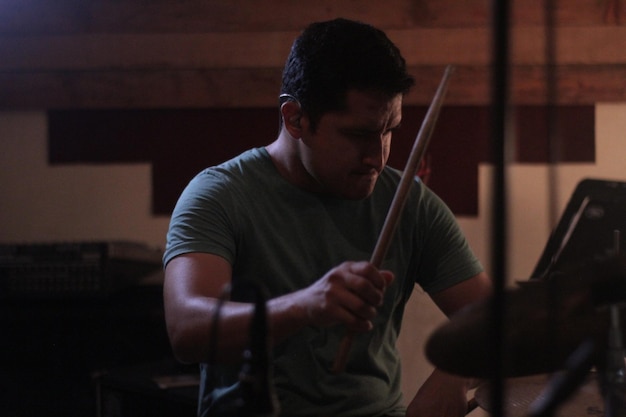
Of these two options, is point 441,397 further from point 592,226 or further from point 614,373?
point 592,226

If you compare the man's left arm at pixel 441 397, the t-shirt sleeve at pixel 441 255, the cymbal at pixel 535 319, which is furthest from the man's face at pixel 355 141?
the cymbal at pixel 535 319

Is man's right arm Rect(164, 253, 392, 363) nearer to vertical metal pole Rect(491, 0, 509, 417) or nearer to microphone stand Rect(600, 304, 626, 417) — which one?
microphone stand Rect(600, 304, 626, 417)

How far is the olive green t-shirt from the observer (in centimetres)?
172

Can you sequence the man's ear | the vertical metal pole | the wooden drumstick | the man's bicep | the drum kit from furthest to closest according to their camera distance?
1. the man's ear
2. the man's bicep
3. the wooden drumstick
4. the drum kit
5. the vertical metal pole

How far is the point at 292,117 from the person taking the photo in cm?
183

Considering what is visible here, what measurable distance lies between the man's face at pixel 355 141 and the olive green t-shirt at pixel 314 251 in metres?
0.10

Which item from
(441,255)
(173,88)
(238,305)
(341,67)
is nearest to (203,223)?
(238,305)

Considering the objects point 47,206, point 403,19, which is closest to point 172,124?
point 47,206

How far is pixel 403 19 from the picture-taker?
3164mm

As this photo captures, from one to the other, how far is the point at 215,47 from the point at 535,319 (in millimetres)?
2249

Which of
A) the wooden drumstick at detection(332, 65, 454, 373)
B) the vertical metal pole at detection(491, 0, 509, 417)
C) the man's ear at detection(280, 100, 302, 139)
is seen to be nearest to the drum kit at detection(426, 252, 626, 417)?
the vertical metal pole at detection(491, 0, 509, 417)

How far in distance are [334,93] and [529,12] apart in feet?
5.36

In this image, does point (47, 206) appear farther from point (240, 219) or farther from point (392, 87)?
point (392, 87)

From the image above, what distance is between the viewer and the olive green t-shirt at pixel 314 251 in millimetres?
1722
